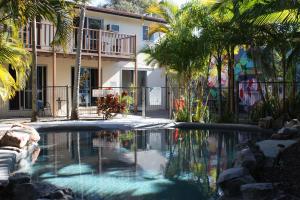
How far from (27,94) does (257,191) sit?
1477 centimetres

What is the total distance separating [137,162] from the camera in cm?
945

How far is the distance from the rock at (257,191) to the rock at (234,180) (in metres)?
0.65

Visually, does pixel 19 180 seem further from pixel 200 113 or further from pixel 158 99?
pixel 158 99

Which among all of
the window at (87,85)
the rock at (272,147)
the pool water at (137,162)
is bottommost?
the pool water at (137,162)

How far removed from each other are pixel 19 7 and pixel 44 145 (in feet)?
15.1

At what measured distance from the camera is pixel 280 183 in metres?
6.17

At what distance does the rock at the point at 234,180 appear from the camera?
6363mm

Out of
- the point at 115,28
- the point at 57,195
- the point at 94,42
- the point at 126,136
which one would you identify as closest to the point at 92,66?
the point at 94,42

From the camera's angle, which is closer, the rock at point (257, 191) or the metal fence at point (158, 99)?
the rock at point (257, 191)

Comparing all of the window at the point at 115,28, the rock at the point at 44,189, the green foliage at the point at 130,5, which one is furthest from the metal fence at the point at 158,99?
the green foliage at the point at 130,5

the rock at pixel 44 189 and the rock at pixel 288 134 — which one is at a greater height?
the rock at pixel 288 134

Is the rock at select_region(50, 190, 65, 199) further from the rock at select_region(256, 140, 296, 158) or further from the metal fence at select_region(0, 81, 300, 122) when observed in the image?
the metal fence at select_region(0, 81, 300, 122)

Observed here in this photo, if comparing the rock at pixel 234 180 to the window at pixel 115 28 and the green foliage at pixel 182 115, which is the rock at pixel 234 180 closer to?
the green foliage at pixel 182 115

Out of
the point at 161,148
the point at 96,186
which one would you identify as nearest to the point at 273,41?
the point at 161,148
